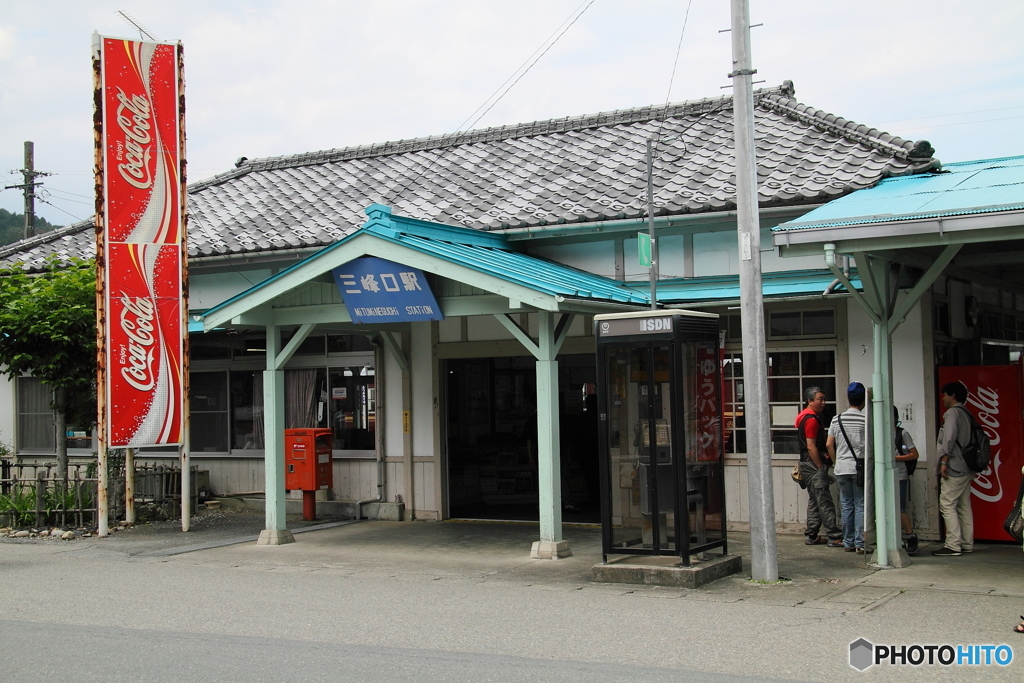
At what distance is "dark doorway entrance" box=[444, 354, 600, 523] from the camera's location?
1555 centimetres

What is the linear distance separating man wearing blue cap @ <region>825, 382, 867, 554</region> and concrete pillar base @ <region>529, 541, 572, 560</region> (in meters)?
3.03

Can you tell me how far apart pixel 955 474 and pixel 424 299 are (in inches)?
233

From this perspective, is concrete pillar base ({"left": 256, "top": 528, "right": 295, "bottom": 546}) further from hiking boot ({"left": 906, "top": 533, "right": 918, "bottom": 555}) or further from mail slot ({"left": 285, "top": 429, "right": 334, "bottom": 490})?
hiking boot ({"left": 906, "top": 533, "right": 918, "bottom": 555})

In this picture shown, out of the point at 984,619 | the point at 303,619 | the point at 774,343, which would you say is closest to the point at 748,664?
the point at 984,619

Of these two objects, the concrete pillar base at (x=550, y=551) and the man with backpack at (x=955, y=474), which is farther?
the concrete pillar base at (x=550, y=551)

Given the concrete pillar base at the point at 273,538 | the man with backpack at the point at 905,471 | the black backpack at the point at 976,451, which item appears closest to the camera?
the black backpack at the point at 976,451

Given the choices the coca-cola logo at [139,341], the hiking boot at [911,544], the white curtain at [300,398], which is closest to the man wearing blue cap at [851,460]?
the hiking boot at [911,544]

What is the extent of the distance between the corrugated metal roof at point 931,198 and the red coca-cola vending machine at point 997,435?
2166 mm

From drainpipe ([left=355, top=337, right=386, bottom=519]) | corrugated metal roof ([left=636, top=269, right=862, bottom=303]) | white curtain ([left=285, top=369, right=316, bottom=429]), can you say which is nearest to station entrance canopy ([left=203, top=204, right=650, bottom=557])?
corrugated metal roof ([left=636, top=269, right=862, bottom=303])

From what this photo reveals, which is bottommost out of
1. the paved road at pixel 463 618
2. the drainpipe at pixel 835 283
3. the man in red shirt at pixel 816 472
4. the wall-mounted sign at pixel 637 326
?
the paved road at pixel 463 618

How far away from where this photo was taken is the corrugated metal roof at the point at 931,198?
888 centimetres

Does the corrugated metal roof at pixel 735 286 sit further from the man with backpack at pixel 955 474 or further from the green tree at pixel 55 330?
the green tree at pixel 55 330

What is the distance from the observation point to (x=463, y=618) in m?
8.30

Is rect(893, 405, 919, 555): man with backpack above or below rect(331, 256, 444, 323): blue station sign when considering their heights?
below
